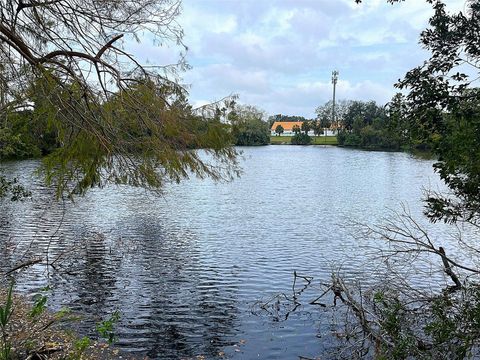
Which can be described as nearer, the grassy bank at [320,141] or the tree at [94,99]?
the tree at [94,99]

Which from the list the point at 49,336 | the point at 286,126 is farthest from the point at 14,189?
the point at 286,126

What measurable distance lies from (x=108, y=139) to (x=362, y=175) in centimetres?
3147

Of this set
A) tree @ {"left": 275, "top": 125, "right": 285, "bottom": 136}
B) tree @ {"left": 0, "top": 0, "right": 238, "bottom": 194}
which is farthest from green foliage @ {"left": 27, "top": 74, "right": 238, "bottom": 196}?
→ tree @ {"left": 275, "top": 125, "right": 285, "bottom": 136}

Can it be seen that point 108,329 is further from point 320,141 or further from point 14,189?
point 320,141

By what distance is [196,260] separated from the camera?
1270 cm

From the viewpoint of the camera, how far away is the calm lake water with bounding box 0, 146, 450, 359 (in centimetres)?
805

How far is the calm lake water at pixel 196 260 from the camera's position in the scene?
805 cm

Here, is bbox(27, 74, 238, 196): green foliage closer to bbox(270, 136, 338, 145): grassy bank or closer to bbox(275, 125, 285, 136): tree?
bbox(270, 136, 338, 145): grassy bank

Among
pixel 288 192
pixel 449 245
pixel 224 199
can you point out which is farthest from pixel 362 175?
pixel 449 245

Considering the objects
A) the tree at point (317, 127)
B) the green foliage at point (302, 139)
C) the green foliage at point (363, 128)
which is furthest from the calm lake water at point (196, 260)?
the tree at point (317, 127)

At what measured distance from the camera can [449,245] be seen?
46.2ft

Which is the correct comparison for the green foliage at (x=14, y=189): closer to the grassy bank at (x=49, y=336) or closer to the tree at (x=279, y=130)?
the grassy bank at (x=49, y=336)

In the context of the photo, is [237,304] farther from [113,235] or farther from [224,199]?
[224,199]

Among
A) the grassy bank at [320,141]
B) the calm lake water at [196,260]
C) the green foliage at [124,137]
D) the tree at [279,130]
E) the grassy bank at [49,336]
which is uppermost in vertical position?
the tree at [279,130]
